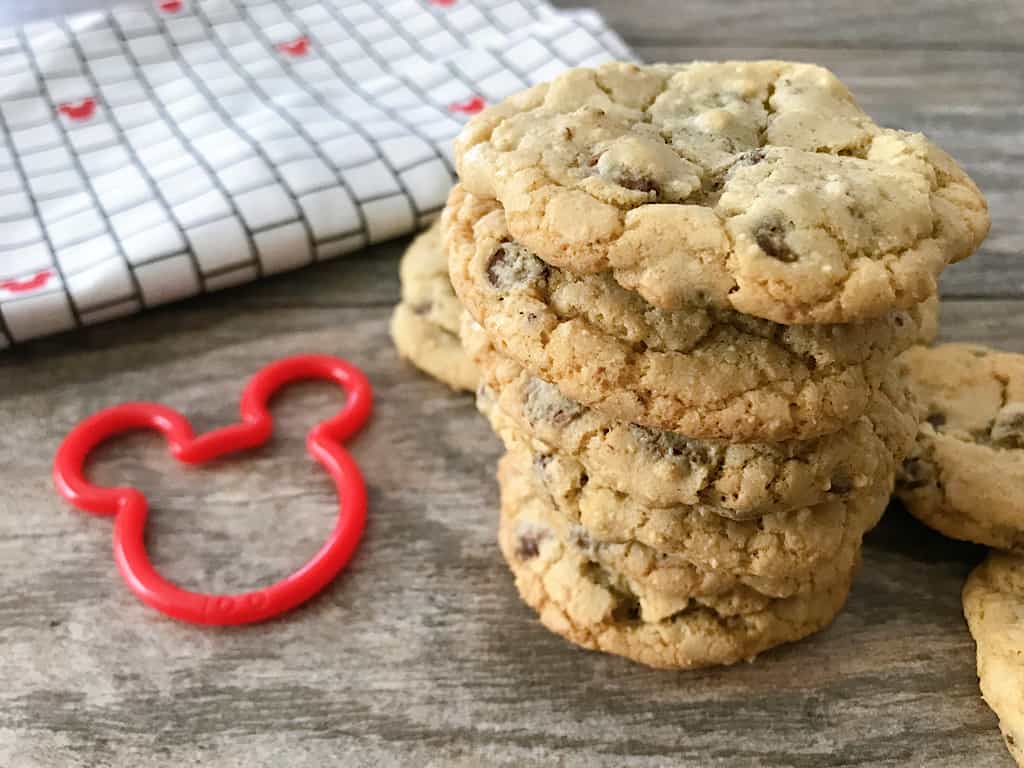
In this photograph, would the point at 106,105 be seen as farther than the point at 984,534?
Yes

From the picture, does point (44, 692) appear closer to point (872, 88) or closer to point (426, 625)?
point (426, 625)

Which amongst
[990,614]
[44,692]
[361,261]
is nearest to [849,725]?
[990,614]

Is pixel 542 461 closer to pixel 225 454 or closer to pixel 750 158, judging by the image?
pixel 750 158

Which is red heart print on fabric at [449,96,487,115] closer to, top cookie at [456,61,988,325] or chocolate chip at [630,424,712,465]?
top cookie at [456,61,988,325]

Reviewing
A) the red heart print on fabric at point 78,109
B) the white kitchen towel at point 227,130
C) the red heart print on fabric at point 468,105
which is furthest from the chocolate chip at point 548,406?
the red heart print on fabric at point 78,109

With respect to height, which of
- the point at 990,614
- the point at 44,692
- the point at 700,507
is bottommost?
the point at 44,692

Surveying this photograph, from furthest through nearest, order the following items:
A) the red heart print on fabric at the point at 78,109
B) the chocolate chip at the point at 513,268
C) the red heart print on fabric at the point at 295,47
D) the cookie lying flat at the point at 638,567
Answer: the red heart print on fabric at the point at 295,47 < the red heart print on fabric at the point at 78,109 < the cookie lying flat at the point at 638,567 < the chocolate chip at the point at 513,268

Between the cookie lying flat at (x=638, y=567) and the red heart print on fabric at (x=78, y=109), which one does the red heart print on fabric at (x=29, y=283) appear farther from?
the cookie lying flat at (x=638, y=567)

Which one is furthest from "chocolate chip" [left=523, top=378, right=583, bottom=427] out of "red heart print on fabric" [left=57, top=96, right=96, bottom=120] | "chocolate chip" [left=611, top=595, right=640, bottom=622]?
"red heart print on fabric" [left=57, top=96, right=96, bottom=120]
